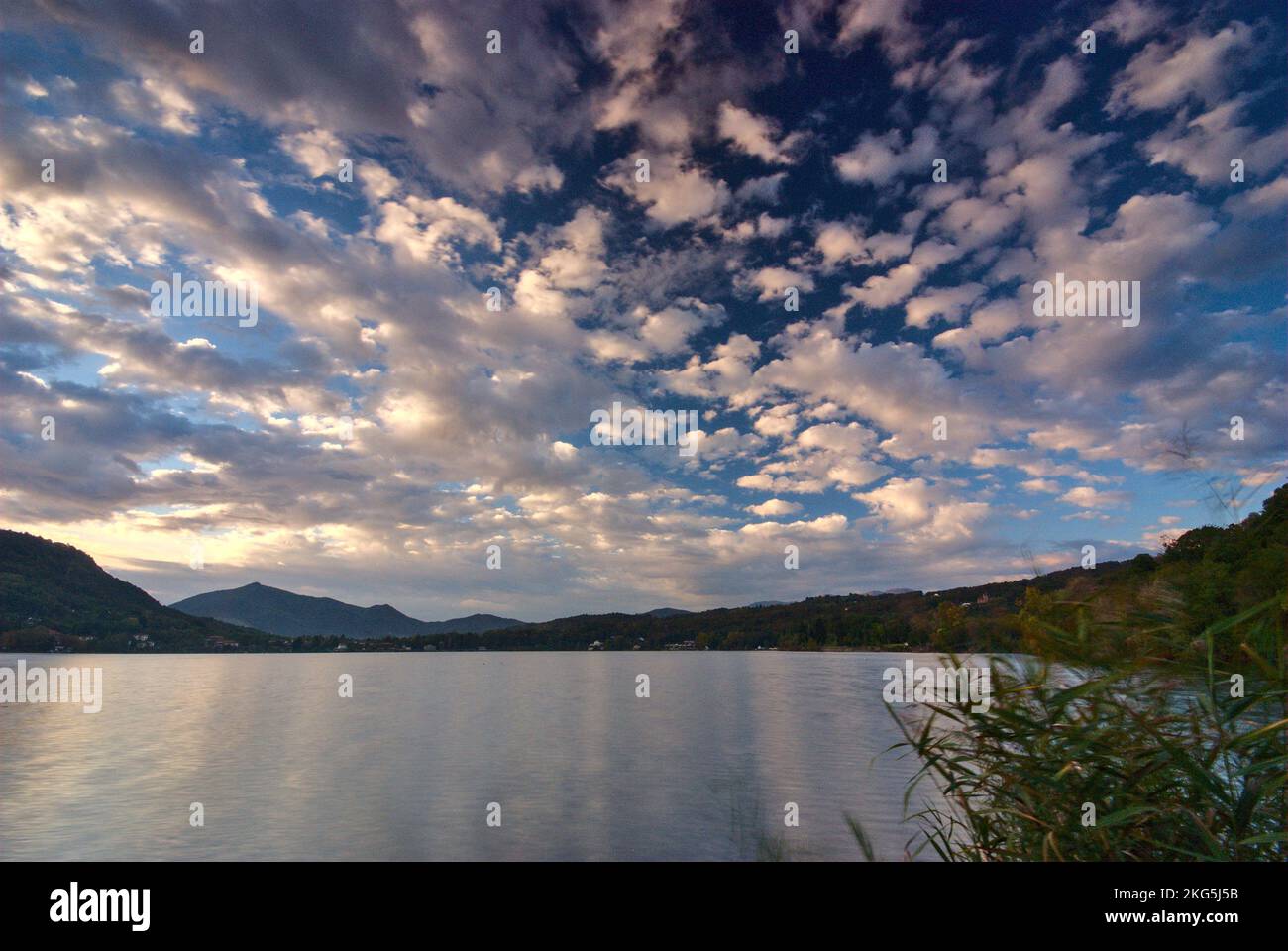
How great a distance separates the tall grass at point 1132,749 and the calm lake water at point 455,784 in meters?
7.00

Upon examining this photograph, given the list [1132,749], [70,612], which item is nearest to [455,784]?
[1132,749]

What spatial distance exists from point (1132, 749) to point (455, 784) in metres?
24.8

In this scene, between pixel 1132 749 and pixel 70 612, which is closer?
pixel 1132 749

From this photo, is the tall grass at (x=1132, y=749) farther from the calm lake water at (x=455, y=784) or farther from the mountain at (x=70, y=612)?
the mountain at (x=70, y=612)

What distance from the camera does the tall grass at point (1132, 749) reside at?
4371 mm

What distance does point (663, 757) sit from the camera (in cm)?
2945

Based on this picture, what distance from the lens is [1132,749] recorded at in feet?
15.9

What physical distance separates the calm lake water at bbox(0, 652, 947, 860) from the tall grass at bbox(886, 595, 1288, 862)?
23.0 feet

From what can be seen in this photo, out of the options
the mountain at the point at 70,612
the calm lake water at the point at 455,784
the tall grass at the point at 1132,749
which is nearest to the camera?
the tall grass at the point at 1132,749

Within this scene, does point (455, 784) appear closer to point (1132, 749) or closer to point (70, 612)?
point (1132, 749)

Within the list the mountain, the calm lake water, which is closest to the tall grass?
the calm lake water

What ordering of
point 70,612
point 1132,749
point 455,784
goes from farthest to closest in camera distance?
1. point 70,612
2. point 455,784
3. point 1132,749

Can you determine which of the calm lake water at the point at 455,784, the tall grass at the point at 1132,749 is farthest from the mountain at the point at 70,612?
the tall grass at the point at 1132,749
